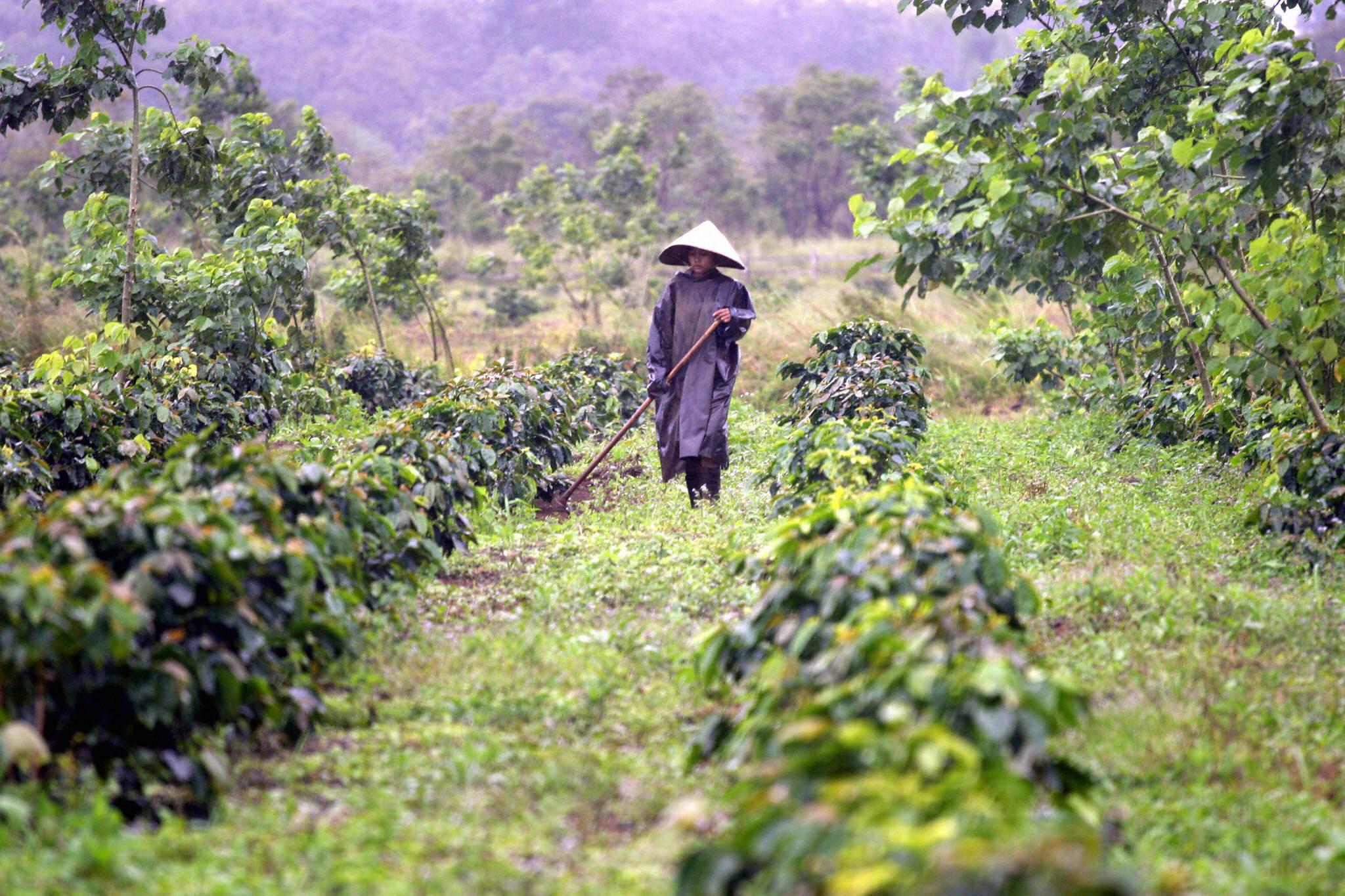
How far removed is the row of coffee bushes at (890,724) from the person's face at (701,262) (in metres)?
3.31

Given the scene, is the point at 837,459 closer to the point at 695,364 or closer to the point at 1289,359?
the point at 695,364

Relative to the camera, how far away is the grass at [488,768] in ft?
8.14

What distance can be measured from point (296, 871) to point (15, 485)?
3.46 m

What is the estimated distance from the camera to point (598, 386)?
32.8ft

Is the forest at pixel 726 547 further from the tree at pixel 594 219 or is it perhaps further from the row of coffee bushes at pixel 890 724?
the tree at pixel 594 219

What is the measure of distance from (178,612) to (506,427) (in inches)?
160

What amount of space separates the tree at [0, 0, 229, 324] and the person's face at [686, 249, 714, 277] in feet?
10.3

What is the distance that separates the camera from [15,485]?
5141 millimetres

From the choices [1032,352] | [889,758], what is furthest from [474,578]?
[1032,352]

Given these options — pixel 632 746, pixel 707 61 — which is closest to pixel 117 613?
pixel 632 746

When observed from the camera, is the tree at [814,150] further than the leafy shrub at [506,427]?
Yes

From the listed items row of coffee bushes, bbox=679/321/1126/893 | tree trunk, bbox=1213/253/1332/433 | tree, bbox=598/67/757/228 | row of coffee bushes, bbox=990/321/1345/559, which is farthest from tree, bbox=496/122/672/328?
row of coffee bushes, bbox=679/321/1126/893

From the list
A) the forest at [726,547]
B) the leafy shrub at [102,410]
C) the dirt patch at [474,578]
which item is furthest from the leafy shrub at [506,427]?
the leafy shrub at [102,410]

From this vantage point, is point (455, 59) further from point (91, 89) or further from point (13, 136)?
point (91, 89)
